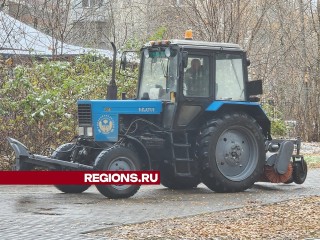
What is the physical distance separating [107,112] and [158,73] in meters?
1.41

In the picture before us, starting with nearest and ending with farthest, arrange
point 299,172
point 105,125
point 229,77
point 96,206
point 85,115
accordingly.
→ point 96,206 → point 105,125 → point 85,115 → point 229,77 → point 299,172

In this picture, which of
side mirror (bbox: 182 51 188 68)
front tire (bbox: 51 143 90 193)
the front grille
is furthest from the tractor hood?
side mirror (bbox: 182 51 188 68)

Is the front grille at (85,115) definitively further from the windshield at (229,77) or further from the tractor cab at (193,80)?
the windshield at (229,77)

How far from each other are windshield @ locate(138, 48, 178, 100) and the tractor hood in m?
0.39

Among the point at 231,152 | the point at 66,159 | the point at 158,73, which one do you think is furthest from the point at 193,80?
the point at 66,159

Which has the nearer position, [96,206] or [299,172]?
[96,206]

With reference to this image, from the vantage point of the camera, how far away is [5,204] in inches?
568

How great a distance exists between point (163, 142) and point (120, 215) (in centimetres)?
361

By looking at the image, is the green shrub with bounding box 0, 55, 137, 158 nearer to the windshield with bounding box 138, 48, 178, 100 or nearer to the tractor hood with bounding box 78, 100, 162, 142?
the windshield with bounding box 138, 48, 178, 100

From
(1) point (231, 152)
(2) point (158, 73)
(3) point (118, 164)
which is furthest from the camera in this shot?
(2) point (158, 73)

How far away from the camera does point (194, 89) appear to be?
16734 mm

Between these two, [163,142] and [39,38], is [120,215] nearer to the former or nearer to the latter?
[163,142]

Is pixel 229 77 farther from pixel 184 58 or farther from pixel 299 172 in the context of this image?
pixel 299 172

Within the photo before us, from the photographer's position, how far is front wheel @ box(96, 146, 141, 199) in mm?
15227
